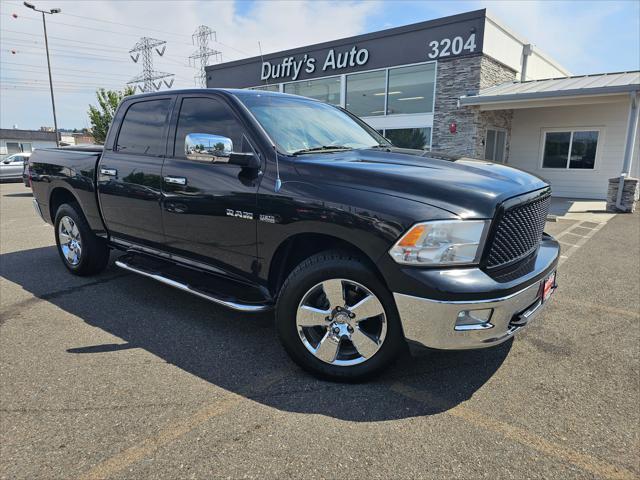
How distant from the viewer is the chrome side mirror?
9.53 ft

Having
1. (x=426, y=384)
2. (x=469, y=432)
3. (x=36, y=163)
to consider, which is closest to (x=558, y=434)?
(x=469, y=432)

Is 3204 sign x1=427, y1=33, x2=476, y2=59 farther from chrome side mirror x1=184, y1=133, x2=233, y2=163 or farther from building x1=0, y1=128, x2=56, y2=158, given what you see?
building x1=0, y1=128, x2=56, y2=158

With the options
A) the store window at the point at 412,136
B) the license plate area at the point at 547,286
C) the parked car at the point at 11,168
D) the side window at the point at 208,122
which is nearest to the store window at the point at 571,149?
the store window at the point at 412,136

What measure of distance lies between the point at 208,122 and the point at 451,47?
44.2 feet

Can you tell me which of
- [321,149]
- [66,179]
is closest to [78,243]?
→ [66,179]

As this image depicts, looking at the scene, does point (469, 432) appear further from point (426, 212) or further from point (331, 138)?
point (331, 138)

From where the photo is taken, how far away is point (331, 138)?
3.58 meters

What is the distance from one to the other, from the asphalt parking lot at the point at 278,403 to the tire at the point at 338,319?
169mm

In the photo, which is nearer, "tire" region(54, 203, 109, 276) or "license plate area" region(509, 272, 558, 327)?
"license plate area" region(509, 272, 558, 327)

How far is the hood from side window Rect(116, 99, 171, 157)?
5.31ft

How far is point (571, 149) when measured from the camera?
14906mm

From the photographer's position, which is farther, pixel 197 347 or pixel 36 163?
pixel 36 163

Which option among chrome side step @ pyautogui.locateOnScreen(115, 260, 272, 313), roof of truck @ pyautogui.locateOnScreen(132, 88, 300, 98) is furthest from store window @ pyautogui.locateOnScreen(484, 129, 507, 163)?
chrome side step @ pyautogui.locateOnScreen(115, 260, 272, 313)

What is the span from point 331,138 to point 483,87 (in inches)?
504
